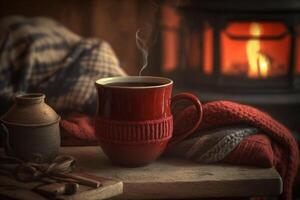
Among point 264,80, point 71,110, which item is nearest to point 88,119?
point 71,110

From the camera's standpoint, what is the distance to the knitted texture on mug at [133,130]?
959 mm

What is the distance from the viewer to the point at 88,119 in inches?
55.3

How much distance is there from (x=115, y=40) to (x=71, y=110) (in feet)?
2.83

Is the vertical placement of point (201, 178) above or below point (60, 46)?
below

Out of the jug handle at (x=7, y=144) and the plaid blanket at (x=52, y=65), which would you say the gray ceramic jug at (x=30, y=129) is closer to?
the jug handle at (x=7, y=144)

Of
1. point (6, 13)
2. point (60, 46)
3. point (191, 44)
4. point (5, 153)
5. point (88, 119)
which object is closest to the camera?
point (5, 153)

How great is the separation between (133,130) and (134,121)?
1cm

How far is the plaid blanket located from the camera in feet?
5.49

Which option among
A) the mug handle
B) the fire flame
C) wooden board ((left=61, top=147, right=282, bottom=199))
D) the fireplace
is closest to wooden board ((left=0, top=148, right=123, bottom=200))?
wooden board ((left=61, top=147, right=282, bottom=199))

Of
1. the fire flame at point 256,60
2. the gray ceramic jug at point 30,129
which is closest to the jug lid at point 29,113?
the gray ceramic jug at point 30,129

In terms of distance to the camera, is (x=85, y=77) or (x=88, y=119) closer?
(x=88, y=119)

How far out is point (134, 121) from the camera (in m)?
0.96

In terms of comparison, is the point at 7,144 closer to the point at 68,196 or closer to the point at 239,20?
the point at 68,196

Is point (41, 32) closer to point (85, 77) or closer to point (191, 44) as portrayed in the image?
point (85, 77)
